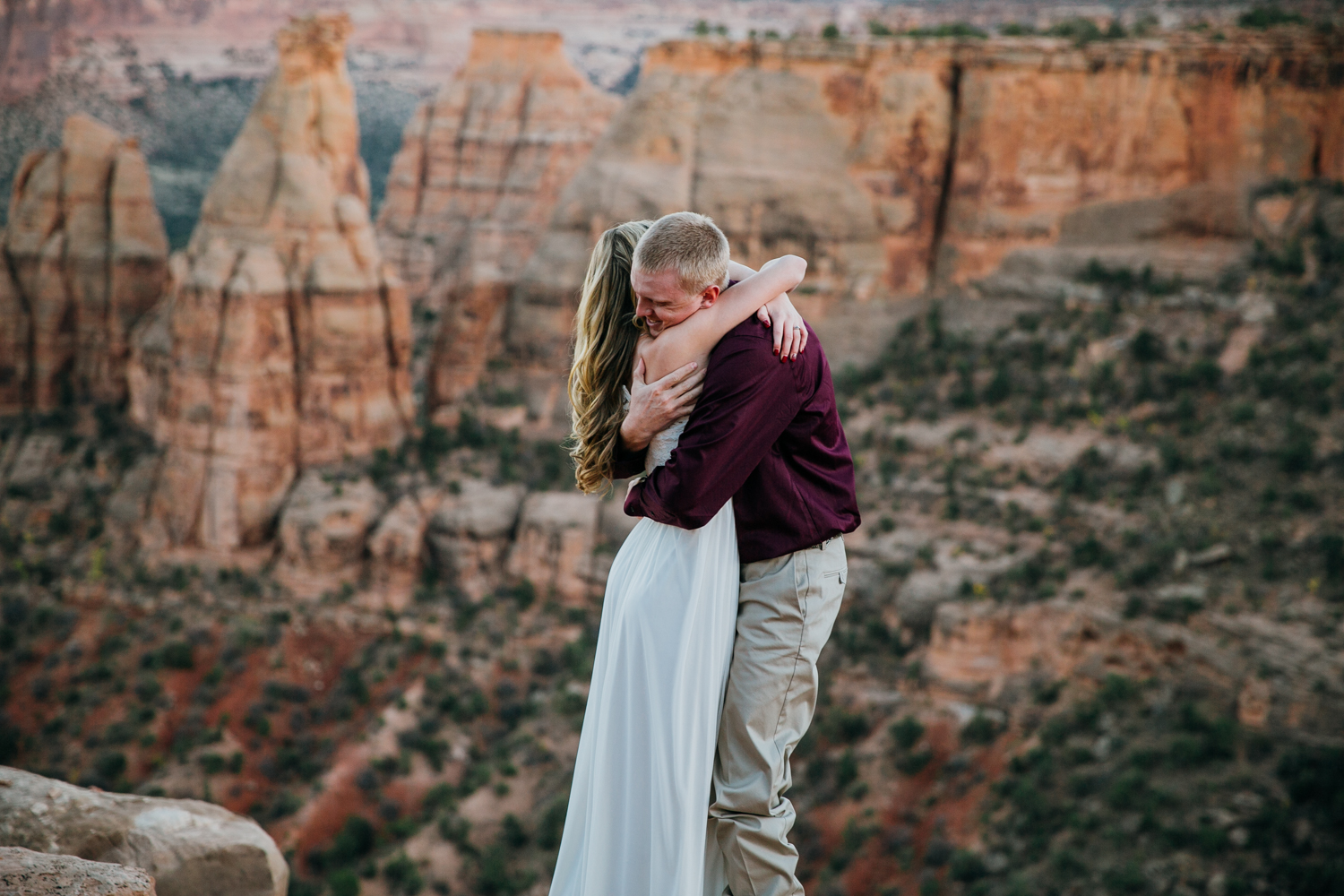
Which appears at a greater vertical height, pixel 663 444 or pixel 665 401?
pixel 665 401

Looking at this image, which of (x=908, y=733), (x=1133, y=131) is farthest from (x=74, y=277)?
(x=1133, y=131)

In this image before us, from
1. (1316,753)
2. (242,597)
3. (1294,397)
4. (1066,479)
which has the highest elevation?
(1294,397)

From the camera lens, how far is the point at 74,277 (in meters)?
38.0

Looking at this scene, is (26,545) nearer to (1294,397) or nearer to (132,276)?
(132,276)

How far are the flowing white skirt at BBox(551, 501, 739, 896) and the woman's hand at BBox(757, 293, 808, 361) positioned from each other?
0.83 meters

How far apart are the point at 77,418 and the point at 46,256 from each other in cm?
571

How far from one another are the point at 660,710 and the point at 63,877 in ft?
8.99

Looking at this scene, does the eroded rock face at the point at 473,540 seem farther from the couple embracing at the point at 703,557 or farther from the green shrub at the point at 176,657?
the couple embracing at the point at 703,557

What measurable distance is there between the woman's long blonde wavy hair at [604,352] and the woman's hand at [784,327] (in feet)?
2.16

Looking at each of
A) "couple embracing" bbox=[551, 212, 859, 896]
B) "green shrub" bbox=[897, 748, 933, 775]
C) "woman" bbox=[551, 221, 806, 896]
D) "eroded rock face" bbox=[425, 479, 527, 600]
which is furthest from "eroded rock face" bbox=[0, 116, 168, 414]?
"couple embracing" bbox=[551, 212, 859, 896]

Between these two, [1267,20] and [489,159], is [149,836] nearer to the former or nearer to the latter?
[1267,20]

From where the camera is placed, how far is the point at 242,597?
32656mm

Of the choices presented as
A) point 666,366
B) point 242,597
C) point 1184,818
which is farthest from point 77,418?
point 666,366

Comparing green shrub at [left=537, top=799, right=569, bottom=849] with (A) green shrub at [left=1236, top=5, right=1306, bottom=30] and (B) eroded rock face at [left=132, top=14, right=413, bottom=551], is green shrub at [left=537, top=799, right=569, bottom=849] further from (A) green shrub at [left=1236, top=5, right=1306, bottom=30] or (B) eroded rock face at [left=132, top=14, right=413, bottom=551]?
(A) green shrub at [left=1236, top=5, right=1306, bottom=30]
